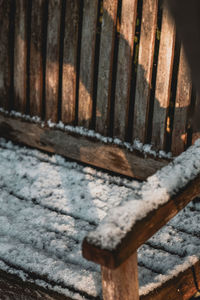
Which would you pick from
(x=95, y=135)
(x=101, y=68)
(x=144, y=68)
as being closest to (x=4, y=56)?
(x=101, y=68)

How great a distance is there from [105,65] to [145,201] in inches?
56.6

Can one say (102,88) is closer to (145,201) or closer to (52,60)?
(52,60)

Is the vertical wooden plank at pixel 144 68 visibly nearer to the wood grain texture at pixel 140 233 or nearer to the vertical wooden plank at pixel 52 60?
the vertical wooden plank at pixel 52 60

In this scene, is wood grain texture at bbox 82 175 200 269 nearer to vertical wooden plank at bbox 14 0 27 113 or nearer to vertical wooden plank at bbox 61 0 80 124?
vertical wooden plank at bbox 61 0 80 124

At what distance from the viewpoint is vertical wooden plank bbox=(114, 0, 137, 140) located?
7.62ft

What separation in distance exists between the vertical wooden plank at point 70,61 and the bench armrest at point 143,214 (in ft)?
4.45

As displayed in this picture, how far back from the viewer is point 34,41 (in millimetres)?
2795

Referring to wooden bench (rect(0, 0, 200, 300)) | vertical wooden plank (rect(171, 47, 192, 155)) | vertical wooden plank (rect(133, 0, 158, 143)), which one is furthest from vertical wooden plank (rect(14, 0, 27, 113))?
vertical wooden plank (rect(171, 47, 192, 155))

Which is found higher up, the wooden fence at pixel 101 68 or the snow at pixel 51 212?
the wooden fence at pixel 101 68

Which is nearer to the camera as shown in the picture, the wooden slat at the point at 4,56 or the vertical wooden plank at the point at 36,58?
the vertical wooden plank at the point at 36,58

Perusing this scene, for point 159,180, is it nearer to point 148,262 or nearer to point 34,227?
point 148,262

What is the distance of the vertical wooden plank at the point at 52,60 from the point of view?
2.63m

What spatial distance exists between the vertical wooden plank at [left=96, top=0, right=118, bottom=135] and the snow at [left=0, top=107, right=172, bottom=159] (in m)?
0.06

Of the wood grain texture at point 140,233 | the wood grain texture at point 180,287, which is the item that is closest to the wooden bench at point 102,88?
the wood grain texture at point 180,287
